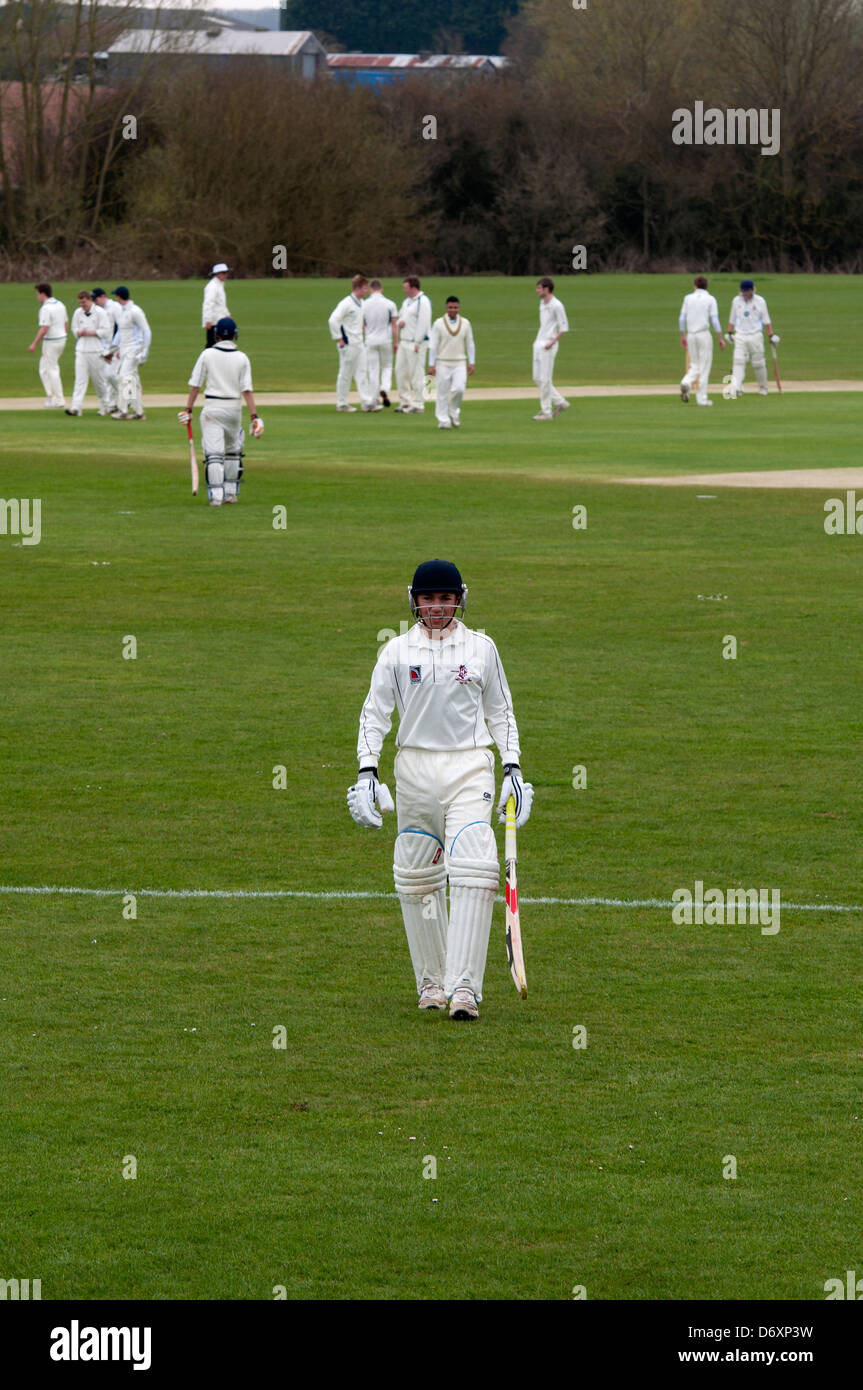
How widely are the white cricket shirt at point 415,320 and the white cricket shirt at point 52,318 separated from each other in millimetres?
5772

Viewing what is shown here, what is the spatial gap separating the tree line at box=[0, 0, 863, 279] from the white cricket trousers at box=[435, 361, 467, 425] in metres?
50.7

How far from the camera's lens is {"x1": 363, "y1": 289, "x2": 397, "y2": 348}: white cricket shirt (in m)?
36.2

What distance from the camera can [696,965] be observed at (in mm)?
9508

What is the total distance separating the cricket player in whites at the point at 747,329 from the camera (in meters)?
38.3

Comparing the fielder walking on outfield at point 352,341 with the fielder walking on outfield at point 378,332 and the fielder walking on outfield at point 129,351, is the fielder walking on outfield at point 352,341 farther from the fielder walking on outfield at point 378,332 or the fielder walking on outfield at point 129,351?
the fielder walking on outfield at point 129,351

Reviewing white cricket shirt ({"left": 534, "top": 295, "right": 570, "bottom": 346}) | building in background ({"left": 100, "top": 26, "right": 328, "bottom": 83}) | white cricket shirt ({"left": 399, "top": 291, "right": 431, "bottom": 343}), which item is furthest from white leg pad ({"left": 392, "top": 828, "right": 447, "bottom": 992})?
building in background ({"left": 100, "top": 26, "right": 328, "bottom": 83})

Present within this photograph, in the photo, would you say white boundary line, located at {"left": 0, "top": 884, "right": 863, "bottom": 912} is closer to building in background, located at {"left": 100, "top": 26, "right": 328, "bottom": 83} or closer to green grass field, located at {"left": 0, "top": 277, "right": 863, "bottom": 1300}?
green grass field, located at {"left": 0, "top": 277, "right": 863, "bottom": 1300}

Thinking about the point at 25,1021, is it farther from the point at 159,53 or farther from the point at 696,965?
the point at 159,53

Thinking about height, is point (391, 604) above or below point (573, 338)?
below

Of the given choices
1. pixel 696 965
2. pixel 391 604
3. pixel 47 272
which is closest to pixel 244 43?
pixel 47 272

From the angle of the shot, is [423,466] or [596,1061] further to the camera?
[423,466]

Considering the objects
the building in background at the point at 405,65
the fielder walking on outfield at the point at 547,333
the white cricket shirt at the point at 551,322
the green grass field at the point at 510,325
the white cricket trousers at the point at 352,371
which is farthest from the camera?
the building in background at the point at 405,65

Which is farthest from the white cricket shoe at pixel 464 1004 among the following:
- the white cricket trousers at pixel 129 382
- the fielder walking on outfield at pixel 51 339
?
the fielder walking on outfield at pixel 51 339

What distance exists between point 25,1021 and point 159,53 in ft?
280
